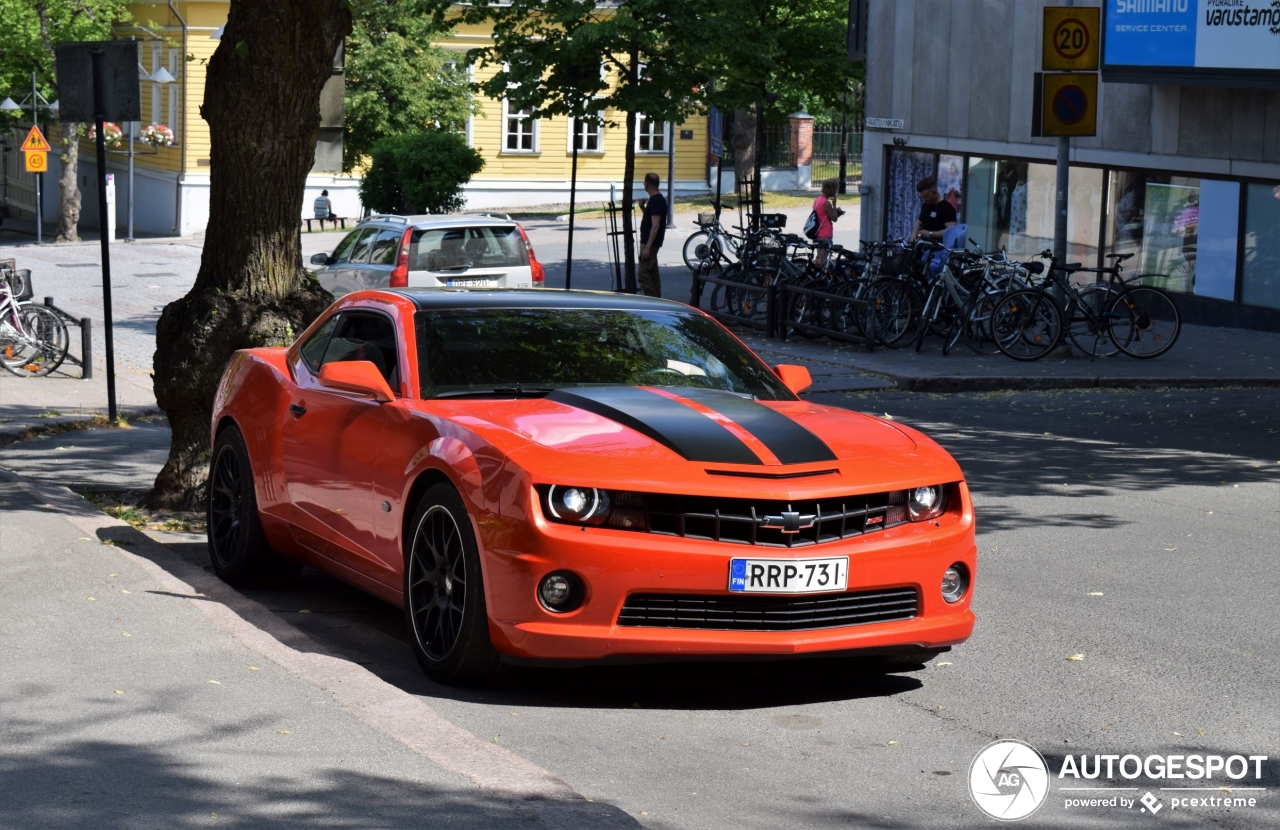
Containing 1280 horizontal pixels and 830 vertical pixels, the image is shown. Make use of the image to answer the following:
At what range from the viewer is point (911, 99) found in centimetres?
3081

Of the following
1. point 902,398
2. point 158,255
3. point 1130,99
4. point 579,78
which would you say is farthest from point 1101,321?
point 158,255

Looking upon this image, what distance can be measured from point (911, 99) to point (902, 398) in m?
14.7

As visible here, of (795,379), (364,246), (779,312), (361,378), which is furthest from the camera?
(779,312)

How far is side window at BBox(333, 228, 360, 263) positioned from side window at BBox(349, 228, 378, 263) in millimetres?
136

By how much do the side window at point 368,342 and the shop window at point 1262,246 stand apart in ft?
57.5

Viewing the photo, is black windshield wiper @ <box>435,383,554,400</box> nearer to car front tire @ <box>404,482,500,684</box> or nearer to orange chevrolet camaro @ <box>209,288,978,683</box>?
orange chevrolet camaro @ <box>209,288,978,683</box>

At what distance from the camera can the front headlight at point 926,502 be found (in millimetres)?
6211

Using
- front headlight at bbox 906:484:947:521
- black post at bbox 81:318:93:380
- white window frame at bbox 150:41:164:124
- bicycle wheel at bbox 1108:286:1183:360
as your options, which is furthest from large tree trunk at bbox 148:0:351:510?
white window frame at bbox 150:41:164:124

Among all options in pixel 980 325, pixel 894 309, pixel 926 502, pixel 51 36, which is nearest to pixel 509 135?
pixel 51 36

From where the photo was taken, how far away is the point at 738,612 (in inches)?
234

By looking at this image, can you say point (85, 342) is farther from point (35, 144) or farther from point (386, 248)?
point (35, 144)

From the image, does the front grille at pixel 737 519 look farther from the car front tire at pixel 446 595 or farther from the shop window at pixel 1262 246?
the shop window at pixel 1262 246

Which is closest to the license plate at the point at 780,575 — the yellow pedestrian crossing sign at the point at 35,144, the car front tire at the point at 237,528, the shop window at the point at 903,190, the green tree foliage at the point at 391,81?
the car front tire at the point at 237,528
